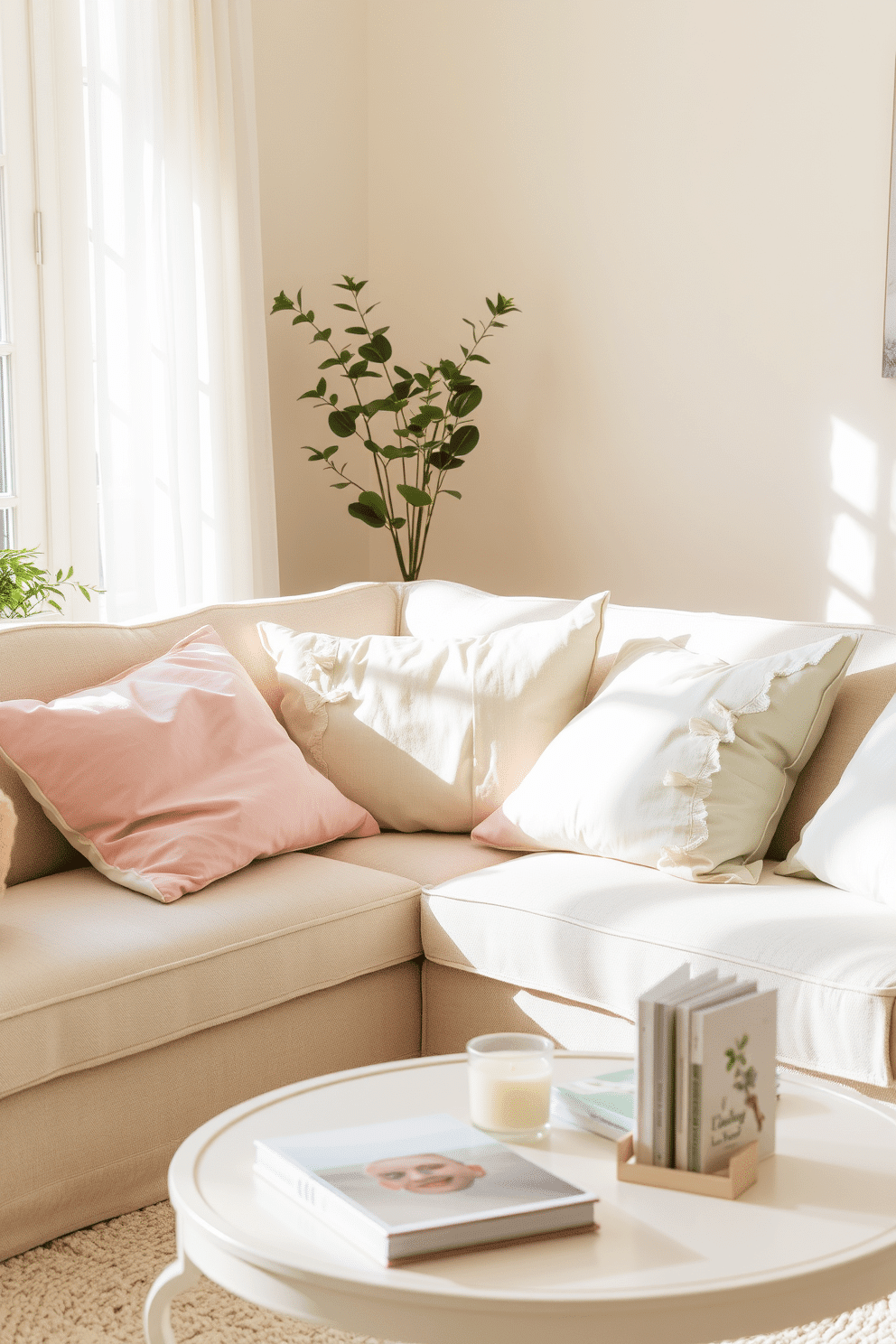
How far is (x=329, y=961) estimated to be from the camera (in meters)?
2.11

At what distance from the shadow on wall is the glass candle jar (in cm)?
238

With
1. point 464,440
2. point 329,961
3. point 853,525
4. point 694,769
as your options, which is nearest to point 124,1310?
point 329,961

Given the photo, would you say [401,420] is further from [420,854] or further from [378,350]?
[420,854]

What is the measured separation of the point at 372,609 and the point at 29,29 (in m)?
1.63

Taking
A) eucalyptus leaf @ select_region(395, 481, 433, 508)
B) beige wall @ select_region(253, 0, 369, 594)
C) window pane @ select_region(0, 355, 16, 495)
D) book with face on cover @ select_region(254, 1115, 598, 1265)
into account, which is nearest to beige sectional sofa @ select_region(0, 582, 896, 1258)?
book with face on cover @ select_region(254, 1115, 598, 1265)

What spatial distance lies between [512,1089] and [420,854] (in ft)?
3.62

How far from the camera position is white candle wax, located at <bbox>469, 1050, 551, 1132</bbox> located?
1.31m

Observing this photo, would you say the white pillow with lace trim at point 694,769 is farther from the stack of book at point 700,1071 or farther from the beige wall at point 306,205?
the beige wall at point 306,205

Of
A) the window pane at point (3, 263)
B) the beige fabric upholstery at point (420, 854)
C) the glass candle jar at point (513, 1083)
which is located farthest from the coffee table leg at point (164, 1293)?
the window pane at point (3, 263)

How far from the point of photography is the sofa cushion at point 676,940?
1759mm

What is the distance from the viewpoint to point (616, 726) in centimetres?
232

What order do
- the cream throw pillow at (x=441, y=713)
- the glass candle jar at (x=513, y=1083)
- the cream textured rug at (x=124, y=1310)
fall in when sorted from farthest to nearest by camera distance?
the cream throw pillow at (x=441, y=713), the cream textured rug at (x=124, y=1310), the glass candle jar at (x=513, y=1083)

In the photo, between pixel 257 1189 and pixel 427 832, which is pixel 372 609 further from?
pixel 257 1189

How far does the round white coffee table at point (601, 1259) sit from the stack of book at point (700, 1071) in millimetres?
39
